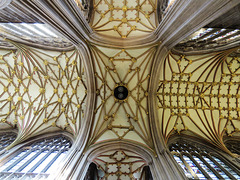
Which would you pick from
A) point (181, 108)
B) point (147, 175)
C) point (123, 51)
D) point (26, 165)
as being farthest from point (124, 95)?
point (26, 165)

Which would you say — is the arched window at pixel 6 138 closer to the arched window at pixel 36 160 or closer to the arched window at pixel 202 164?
the arched window at pixel 36 160

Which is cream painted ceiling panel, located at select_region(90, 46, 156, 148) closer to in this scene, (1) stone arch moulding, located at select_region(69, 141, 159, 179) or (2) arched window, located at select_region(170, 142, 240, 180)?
(1) stone arch moulding, located at select_region(69, 141, 159, 179)

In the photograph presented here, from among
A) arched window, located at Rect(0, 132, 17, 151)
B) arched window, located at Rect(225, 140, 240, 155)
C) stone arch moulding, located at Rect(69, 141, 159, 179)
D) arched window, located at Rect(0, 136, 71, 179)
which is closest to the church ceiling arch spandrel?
arched window, located at Rect(225, 140, 240, 155)

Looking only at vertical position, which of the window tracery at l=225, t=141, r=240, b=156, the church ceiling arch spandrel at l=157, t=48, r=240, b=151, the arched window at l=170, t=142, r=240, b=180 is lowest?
the arched window at l=170, t=142, r=240, b=180

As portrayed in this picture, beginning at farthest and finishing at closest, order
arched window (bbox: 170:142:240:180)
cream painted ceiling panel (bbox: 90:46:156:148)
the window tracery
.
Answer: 1. cream painted ceiling panel (bbox: 90:46:156:148)
2. the window tracery
3. arched window (bbox: 170:142:240:180)

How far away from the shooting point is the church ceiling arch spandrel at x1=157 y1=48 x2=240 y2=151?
9.43 m

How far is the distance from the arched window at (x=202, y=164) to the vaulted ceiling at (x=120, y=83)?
3.61ft

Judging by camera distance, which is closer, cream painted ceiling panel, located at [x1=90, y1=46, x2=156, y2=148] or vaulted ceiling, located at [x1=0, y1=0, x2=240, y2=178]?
vaulted ceiling, located at [x1=0, y1=0, x2=240, y2=178]

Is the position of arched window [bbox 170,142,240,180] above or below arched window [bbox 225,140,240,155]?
below

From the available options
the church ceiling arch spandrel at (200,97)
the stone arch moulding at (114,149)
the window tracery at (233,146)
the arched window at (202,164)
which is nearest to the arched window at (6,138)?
the stone arch moulding at (114,149)

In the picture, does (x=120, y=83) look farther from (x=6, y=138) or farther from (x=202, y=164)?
(x=6, y=138)

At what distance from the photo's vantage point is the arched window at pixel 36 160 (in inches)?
230

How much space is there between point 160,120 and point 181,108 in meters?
1.85

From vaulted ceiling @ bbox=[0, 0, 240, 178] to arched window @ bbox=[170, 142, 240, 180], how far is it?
110cm
